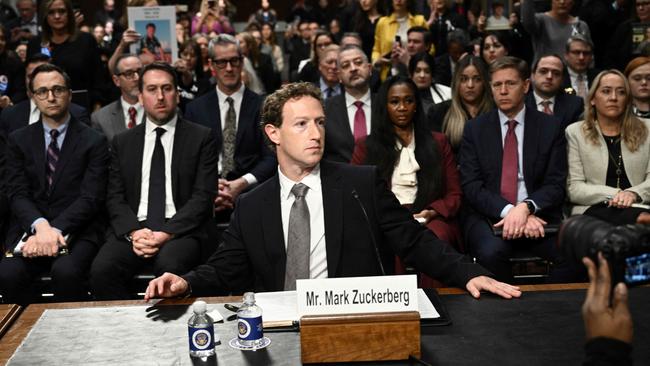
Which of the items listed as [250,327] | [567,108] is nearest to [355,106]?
[567,108]

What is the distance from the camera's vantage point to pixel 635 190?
14.9 ft

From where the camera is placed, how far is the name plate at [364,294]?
7.49ft

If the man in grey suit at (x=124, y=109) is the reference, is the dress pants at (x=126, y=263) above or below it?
below

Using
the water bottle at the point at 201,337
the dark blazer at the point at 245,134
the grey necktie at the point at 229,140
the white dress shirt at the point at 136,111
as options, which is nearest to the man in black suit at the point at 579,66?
the dark blazer at the point at 245,134

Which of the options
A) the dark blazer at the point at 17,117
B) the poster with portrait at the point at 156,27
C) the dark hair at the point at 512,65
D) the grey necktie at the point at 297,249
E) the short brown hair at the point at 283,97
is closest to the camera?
the grey necktie at the point at 297,249

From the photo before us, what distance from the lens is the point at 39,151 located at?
15.1ft

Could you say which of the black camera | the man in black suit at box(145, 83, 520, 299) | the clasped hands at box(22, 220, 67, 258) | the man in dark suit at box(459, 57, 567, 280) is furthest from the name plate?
the clasped hands at box(22, 220, 67, 258)

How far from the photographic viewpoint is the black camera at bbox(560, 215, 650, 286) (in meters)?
1.70

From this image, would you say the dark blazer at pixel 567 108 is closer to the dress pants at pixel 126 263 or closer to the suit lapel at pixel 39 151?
the dress pants at pixel 126 263

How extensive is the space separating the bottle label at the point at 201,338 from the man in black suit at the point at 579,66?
4.38m

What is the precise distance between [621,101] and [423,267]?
7.14 feet

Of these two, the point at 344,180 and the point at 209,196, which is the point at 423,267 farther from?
the point at 209,196

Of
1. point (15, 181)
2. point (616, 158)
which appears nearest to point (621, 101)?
point (616, 158)

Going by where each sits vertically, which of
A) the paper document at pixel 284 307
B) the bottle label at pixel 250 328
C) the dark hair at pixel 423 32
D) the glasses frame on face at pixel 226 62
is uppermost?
the dark hair at pixel 423 32
